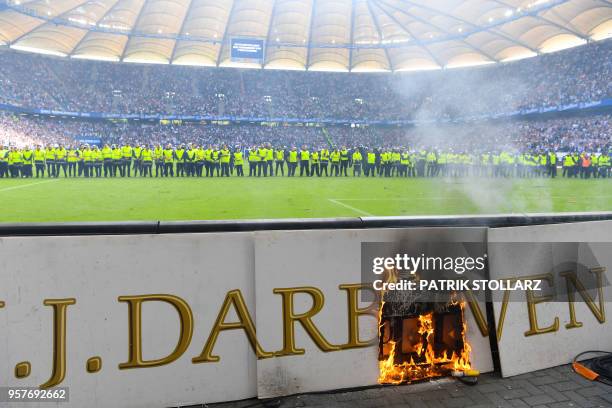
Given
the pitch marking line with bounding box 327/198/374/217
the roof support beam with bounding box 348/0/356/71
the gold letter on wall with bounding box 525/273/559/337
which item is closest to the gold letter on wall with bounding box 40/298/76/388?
the gold letter on wall with bounding box 525/273/559/337

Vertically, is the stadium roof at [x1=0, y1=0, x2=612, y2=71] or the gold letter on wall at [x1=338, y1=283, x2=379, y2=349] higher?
the stadium roof at [x1=0, y1=0, x2=612, y2=71]

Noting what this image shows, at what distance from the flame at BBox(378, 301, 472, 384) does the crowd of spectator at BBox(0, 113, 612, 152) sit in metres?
25.2

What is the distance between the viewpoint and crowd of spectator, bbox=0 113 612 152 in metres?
30.5

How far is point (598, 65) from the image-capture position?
32219 mm

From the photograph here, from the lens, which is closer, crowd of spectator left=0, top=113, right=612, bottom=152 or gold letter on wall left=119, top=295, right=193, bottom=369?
gold letter on wall left=119, top=295, right=193, bottom=369

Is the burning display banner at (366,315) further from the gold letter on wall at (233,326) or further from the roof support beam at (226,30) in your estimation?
the roof support beam at (226,30)

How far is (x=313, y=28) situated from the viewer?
36.6m

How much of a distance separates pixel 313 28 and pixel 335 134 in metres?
10.6

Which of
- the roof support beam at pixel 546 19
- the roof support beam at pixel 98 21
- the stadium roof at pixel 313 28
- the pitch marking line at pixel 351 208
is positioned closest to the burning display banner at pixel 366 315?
the pitch marking line at pixel 351 208

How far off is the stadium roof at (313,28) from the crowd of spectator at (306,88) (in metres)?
1.41

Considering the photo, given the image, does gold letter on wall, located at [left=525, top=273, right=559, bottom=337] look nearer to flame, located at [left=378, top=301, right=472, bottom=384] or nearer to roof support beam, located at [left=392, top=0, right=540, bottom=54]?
flame, located at [left=378, top=301, right=472, bottom=384]

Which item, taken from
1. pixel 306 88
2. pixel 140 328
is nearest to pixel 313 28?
pixel 306 88

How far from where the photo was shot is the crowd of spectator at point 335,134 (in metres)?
30.5

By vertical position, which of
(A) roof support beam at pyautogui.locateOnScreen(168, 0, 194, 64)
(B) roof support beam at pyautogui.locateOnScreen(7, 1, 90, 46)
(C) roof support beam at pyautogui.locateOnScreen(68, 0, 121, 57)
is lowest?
(B) roof support beam at pyautogui.locateOnScreen(7, 1, 90, 46)
